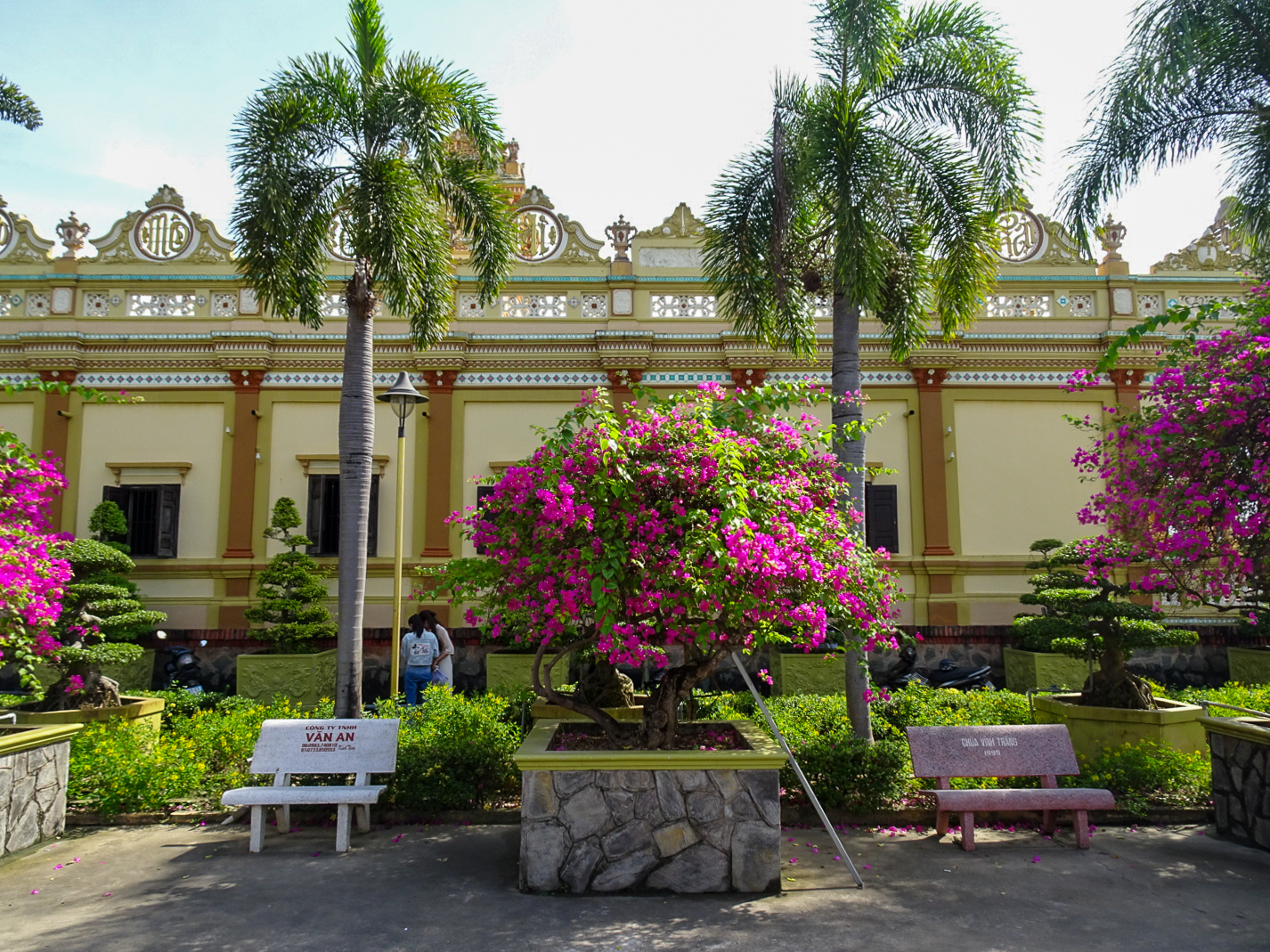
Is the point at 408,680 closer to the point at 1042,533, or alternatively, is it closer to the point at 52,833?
the point at 52,833

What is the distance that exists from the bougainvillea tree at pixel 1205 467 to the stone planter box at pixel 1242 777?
99 centimetres

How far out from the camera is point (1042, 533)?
1581 centimetres

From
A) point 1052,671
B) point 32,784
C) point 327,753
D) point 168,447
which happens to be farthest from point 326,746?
point 168,447

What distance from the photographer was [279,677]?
12.8m

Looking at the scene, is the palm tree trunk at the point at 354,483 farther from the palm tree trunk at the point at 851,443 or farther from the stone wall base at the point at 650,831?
the palm tree trunk at the point at 851,443

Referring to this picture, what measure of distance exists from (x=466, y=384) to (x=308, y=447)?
9.83 ft

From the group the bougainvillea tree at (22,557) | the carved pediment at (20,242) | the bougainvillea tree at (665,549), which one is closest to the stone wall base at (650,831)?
the bougainvillea tree at (665,549)

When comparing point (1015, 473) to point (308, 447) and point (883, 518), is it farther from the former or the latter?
point (308, 447)

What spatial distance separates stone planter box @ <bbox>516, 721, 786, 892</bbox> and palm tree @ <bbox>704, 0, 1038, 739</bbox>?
2.67 metres

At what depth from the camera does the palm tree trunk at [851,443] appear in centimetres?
789

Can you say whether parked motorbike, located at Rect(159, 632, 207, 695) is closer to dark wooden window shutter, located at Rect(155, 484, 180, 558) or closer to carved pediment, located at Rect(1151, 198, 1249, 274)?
dark wooden window shutter, located at Rect(155, 484, 180, 558)

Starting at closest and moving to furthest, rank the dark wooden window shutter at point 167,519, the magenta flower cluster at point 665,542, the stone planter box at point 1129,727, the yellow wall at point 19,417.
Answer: the magenta flower cluster at point 665,542 < the stone planter box at point 1129,727 < the dark wooden window shutter at point 167,519 < the yellow wall at point 19,417

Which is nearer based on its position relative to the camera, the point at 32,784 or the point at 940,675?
the point at 32,784

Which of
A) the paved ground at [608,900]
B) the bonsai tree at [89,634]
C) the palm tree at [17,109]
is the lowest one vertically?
the paved ground at [608,900]
